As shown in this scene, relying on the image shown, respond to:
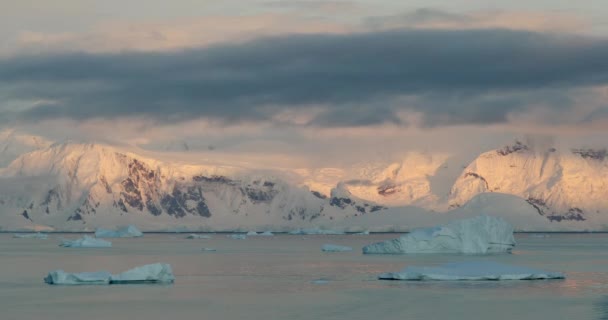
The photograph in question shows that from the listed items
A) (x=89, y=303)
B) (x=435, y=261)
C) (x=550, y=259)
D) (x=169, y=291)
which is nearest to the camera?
(x=89, y=303)

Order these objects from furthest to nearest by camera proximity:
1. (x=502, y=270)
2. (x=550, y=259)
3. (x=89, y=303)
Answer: (x=550, y=259)
(x=502, y=270)
(x=89, y=303)

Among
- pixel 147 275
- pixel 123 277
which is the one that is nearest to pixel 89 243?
pixel 147 275

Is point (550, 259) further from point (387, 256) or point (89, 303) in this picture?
point (89, 303)

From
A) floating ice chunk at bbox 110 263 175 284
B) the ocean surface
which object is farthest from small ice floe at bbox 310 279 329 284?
floating ice chunk at bbox 110 263 175 284

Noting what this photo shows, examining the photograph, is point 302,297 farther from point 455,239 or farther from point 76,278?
point 455,239

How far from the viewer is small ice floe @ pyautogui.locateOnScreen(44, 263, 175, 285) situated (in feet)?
222

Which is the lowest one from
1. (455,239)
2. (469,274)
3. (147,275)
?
(147,275)

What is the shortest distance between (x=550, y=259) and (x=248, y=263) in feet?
92.7

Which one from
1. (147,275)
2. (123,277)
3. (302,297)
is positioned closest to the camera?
(302,297)

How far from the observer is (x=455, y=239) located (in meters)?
111

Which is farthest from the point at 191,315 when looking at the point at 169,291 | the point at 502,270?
the point at 502,270

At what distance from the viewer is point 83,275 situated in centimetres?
6781

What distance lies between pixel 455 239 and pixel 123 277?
4974 centimetres

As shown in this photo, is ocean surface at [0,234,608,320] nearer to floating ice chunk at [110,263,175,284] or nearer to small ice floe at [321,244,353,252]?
floating ice chunk at [110,263,175,284]
